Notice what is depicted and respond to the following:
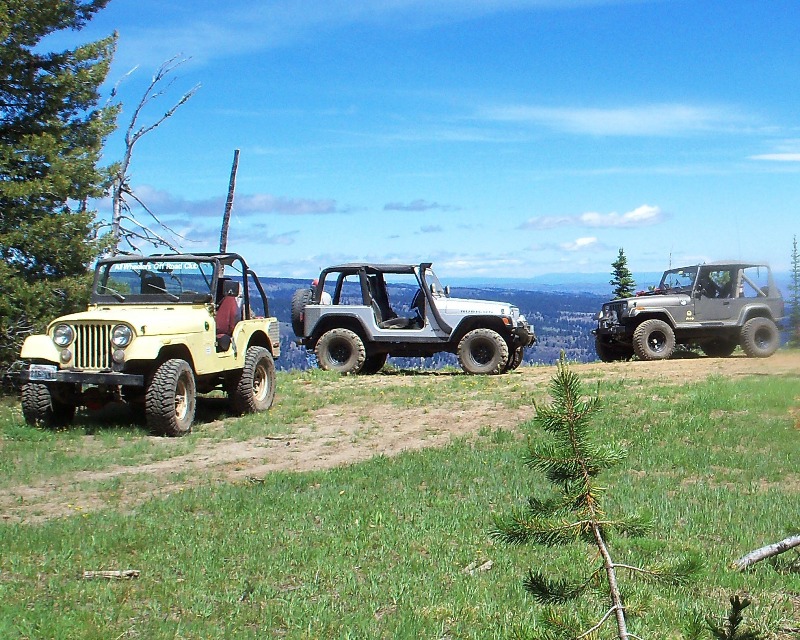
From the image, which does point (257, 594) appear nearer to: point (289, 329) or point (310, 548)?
point (310, 548)

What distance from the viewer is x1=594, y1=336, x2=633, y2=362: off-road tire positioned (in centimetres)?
2192

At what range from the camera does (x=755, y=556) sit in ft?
15.8

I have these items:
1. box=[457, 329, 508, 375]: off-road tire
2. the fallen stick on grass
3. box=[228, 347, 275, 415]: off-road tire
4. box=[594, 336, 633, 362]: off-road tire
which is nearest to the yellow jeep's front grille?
box=[228, 347, 275, 415]: off-road tire

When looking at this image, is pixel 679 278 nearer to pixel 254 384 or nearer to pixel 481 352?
pixel 481 352

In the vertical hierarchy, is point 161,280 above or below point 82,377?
above

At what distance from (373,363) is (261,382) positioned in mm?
6206

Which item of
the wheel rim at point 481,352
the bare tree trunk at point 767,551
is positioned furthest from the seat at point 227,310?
the bare tree trunk at point 767,551

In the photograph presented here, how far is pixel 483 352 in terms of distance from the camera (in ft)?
60.7

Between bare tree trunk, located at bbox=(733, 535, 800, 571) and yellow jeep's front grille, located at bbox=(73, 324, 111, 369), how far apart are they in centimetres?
810

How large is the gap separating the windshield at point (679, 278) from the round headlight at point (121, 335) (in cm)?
1380

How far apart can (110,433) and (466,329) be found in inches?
354

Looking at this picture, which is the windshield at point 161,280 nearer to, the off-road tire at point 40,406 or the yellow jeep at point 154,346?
the yellow jeep at point 154,346

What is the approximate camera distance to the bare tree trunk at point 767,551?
159 inches

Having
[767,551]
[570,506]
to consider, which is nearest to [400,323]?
[767,551]
